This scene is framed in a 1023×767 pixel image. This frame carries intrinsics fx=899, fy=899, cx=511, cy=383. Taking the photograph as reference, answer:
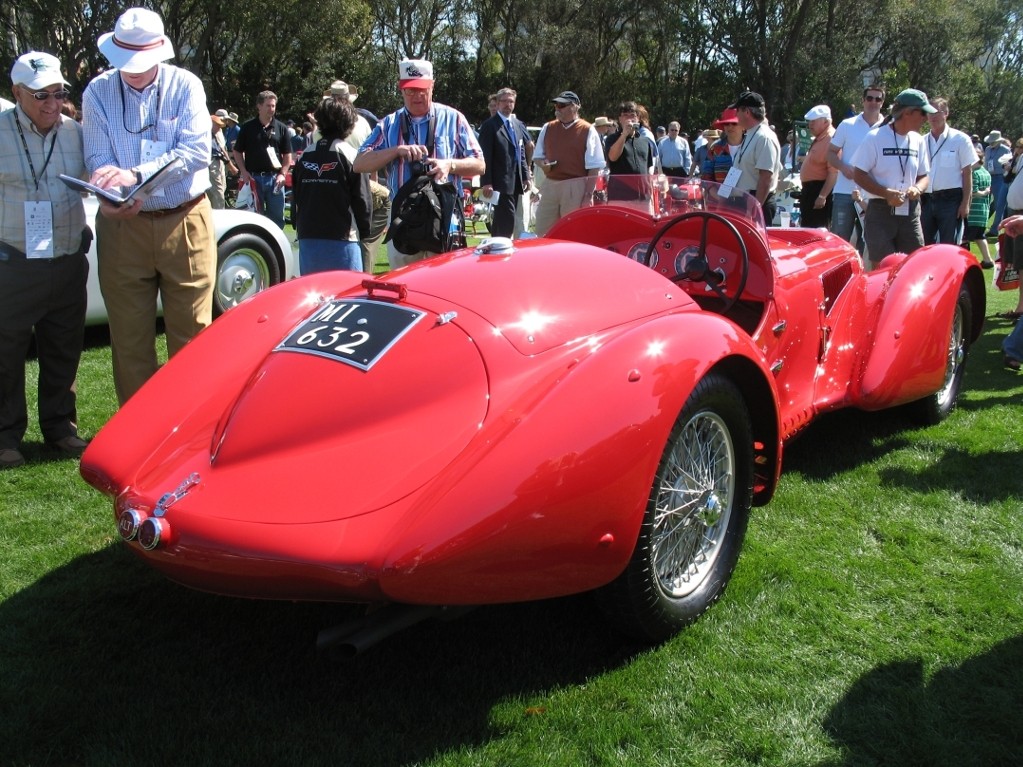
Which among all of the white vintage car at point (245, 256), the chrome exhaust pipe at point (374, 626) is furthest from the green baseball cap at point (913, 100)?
the chrome exhaust pipe at point (374, 626)

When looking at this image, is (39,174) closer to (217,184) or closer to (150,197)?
(150,197)

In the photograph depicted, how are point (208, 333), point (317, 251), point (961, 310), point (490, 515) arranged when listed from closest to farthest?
point (490, 515), point (208, 333), point (961, 310), point (317, 251)

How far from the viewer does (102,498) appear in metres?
3.86

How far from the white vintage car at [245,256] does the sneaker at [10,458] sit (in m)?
2.85

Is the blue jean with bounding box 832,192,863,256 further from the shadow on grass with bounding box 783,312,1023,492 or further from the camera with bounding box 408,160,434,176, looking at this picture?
the camera with bounding box 408,160,434,176

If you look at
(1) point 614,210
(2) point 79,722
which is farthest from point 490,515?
(1) point 614,210

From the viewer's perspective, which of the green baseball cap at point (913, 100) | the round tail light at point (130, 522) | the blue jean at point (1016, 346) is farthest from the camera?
the green baseball cap at point (913, 100)

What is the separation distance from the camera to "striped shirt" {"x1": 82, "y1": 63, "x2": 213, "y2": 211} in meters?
4.17

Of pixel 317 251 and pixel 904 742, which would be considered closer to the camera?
pixel 904 742

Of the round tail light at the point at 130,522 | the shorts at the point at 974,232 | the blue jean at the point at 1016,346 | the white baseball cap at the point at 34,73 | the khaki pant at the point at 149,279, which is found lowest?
the blue jean at the point at 1016,346

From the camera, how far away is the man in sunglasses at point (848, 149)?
793 centimetres

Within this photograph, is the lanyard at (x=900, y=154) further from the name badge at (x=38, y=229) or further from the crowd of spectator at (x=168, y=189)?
the name badge at (x=38, y=229)

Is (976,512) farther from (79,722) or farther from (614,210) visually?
(79,722)

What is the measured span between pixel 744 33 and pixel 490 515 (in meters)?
45.9
